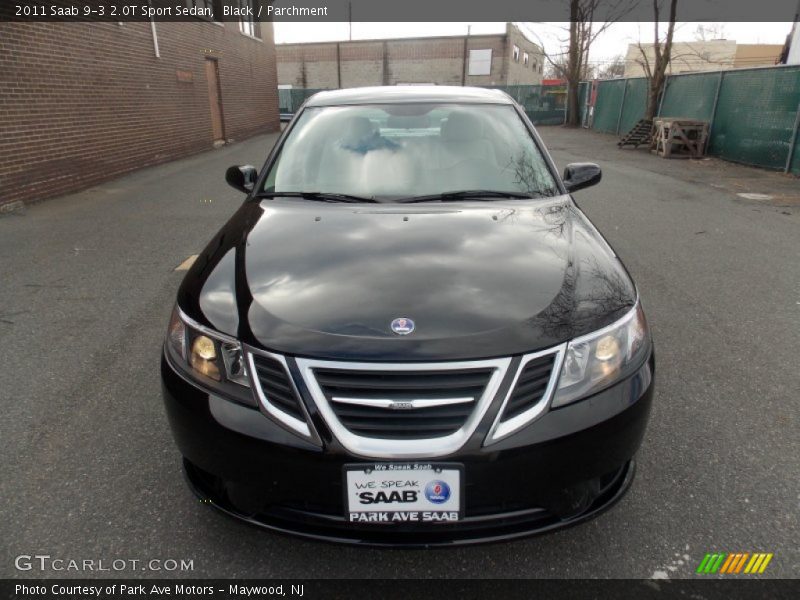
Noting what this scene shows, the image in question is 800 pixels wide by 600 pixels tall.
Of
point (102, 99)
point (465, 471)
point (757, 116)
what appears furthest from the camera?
point (757, 116)

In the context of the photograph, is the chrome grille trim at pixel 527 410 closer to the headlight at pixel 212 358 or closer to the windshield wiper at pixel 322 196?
the headlight at pixel 212 358

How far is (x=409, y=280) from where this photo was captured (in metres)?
1.98

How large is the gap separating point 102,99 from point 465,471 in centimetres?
1062

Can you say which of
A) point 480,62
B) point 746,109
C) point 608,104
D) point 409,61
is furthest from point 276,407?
point 409,61

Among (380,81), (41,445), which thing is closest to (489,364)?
(41,445)

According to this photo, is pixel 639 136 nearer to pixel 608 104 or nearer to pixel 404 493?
pixel 608 104

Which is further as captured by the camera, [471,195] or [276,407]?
[471,195]

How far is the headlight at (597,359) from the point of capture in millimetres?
1711

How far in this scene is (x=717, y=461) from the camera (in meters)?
2.45

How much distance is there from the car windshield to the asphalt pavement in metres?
1.38

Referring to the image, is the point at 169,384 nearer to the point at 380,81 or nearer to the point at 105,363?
the point at 105,363

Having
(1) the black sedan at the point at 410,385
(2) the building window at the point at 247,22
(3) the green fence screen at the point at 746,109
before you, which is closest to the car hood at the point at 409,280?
(1) the black sedan at the point at 410,385

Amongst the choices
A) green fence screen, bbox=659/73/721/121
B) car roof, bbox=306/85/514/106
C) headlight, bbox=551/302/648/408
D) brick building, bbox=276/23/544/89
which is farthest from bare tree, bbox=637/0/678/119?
brick building, bbox=276/23/544/89

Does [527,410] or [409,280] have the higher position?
[409,280]
